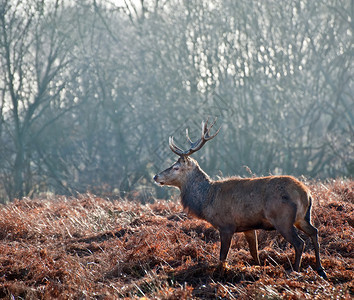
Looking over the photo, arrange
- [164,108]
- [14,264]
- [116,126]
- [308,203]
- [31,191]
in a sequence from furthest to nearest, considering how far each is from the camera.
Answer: [116,126] → [164,108] → [31,191] → [14,264] → [308,203]

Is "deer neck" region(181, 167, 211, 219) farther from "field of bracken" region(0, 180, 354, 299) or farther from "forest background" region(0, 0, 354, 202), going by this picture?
"forest background" region(0, 0, 354, 202)

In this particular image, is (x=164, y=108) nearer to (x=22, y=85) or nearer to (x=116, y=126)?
(x=116, y=126)

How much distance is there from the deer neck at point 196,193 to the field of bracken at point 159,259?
0.55m

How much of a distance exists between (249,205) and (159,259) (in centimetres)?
157

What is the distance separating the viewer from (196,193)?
28.6 feet

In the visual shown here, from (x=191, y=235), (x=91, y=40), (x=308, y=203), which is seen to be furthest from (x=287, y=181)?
(x=91, y=40)

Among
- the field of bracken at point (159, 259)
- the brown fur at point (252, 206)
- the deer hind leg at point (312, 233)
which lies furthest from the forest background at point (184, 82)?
the deer hind leg at point (312, 233)

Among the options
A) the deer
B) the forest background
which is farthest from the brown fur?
the forest background

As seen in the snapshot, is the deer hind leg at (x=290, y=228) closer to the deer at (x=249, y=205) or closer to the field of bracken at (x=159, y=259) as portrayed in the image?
the deer at (x=249, y=205)

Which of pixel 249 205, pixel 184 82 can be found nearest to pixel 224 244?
pixel 249 205

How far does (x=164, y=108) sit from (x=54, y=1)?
23.4ft

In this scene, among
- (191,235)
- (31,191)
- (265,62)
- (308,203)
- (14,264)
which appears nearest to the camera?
(308,203)

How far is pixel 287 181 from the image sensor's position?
725 centimetres

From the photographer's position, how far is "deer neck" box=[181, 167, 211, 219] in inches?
333
